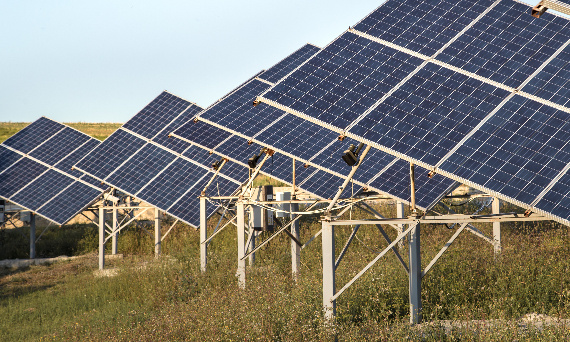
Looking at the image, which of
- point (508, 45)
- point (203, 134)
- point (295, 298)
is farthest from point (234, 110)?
point (508, 45)

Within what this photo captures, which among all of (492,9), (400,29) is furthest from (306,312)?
(492,9)

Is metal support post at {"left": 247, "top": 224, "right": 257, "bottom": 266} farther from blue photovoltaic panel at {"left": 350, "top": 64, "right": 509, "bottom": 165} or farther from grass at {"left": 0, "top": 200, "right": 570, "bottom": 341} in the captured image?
blue photovoltaic panel at {"left": 350, "top": 64, "right": 509, "bottom": 165}

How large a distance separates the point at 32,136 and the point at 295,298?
23.6 m

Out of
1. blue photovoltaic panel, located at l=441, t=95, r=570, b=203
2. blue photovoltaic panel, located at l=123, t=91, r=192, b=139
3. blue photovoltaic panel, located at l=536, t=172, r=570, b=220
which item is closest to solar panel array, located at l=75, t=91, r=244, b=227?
blue photovoltaic panel, located at l=123, t=91, r=192, b=139

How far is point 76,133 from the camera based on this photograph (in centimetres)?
3192

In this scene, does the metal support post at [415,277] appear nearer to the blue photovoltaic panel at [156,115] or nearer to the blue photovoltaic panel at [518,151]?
the blue photovoltaic panel at [518,151]

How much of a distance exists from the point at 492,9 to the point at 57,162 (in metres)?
23.0

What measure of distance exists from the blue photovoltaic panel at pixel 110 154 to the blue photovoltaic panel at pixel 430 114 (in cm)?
1766

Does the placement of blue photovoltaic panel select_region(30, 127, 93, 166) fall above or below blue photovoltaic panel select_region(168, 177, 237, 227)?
above

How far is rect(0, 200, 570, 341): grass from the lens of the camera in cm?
1057

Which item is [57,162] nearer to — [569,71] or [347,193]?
[347,193]

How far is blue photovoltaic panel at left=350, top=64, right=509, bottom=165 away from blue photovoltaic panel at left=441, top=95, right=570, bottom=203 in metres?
0.26

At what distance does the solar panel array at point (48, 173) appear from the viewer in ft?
85.5

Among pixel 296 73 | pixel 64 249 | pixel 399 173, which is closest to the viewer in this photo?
pixel 296 73
